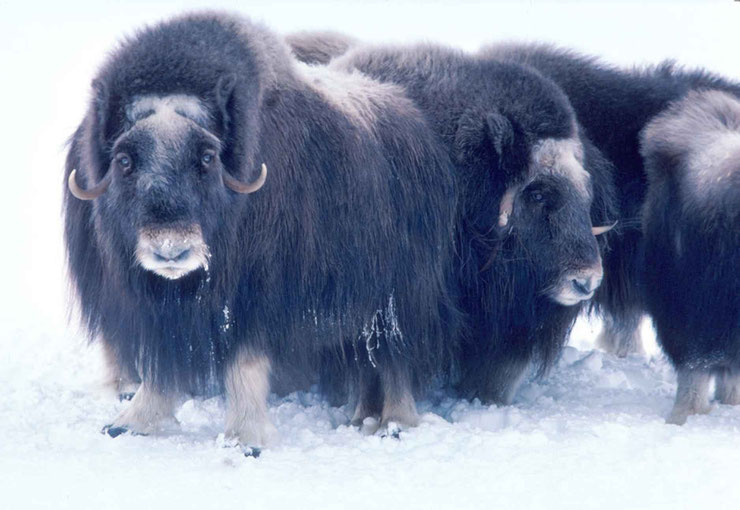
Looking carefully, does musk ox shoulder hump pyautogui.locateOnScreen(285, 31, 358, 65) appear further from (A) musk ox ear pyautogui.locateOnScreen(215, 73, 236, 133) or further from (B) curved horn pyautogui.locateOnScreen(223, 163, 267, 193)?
(B) curved horn pyautogui.locateOnScreen(223, 163, 267, 193)

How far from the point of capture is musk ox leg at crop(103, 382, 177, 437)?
425 centimetres

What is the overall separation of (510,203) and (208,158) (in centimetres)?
154

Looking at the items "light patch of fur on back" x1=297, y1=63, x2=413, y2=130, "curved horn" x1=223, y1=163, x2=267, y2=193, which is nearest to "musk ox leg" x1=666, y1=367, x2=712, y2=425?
"light patch of fur on back" x1=297, y1=63, x2=413, y2=130

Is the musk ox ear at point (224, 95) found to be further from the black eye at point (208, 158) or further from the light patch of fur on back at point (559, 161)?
the light patch of fur on back at point (559, 161)

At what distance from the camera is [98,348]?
538cm

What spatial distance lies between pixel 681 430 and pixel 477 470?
40.6 inches

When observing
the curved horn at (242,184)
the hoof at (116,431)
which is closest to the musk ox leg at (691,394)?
the curved horn at (242,184)

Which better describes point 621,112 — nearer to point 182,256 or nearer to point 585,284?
point 585,284

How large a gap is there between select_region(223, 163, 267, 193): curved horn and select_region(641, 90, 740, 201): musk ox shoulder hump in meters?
1.95

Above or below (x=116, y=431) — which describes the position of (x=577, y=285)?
above

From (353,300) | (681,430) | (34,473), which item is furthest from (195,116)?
(681,430)

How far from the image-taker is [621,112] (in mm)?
5496

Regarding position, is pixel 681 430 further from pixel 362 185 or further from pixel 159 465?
pixel 159 465

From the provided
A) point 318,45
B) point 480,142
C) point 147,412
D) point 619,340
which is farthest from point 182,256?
point 619,340
